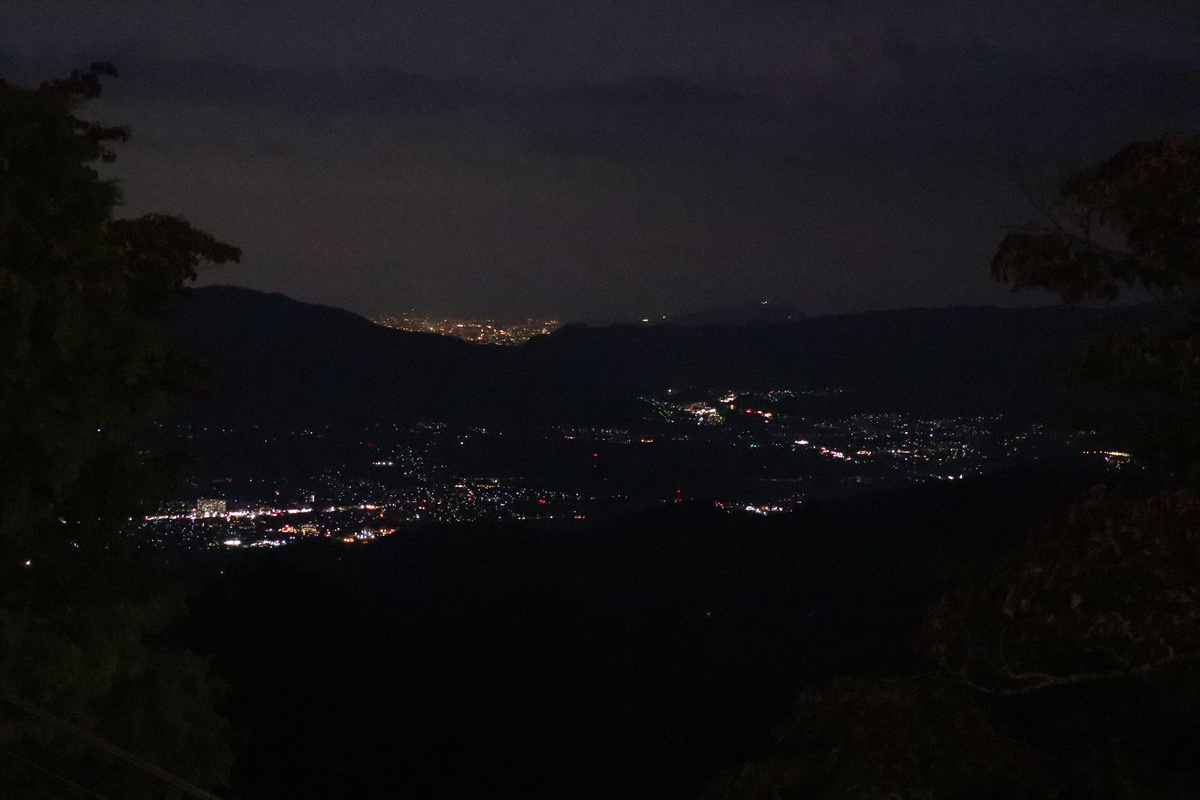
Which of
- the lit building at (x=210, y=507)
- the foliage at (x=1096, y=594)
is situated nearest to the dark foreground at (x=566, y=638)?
the foliage at (x=1096, y=594)

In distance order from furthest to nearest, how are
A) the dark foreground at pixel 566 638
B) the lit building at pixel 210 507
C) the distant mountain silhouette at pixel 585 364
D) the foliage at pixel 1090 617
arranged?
the distant mountain silhouette at pixel 585 364
the lit building at pixel 210 507
the dark foreground at pixel 566 638
the foliage at pixel 1090 617

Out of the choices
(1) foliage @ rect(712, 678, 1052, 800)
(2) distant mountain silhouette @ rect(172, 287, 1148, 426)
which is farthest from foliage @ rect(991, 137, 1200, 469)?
(2) distant mountain silhouette @ rect(172, 287, 1148, 426)

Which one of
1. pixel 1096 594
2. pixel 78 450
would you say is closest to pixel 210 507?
pixel 78 450

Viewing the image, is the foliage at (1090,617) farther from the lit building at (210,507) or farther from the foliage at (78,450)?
the lit building at (210,507)

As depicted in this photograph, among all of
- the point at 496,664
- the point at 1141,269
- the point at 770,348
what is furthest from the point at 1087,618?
the point at 770,348

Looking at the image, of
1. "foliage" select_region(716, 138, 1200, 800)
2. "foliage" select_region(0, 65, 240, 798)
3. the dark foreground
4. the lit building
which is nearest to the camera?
"foliage" select_region(0, 65, 240, 798)

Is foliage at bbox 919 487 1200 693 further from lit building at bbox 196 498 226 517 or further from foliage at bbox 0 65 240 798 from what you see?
lit building at bbox 196 498 226 517

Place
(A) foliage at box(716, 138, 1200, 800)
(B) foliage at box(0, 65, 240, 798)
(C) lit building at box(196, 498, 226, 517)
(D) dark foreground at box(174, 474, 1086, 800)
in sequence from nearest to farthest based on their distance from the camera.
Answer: (B) foliage at box(0, 65, 240, 798) → (A) foliage at box(716, 138, 1200, 800) → (D) dark foreground at box(174, 474, 1086, 800) → (C) lit building at box(196, 498, 226, 517)
